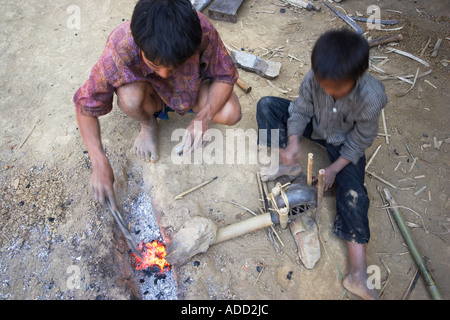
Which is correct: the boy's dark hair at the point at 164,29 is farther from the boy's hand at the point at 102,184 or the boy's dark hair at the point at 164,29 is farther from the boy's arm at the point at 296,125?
the boy's arm at the point at 296,125

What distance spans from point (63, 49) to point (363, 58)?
343 cm

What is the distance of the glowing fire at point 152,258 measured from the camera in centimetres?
262

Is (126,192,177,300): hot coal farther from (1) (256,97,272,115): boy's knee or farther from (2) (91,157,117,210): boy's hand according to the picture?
(1) (256,97,272,115): boy's knee

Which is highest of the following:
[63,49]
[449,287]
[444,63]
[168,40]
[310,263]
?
[168,40]

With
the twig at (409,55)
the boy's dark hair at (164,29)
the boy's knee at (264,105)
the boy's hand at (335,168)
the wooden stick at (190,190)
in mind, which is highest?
the boy's dark hair at (164,29)

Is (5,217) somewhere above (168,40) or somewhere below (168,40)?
below

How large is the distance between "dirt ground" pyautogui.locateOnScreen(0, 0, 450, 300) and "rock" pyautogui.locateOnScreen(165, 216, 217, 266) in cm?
13

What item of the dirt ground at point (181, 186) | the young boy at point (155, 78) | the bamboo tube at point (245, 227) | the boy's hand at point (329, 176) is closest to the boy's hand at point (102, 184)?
the young boy at point (155, 78)

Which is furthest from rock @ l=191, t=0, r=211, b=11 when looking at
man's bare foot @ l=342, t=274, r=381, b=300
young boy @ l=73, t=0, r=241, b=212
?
man's bare foot @ l=342, t=274, r=381, b=300

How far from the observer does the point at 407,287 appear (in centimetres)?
250

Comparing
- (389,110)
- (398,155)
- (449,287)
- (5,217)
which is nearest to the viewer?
(449,287)

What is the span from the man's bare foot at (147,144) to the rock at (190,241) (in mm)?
759

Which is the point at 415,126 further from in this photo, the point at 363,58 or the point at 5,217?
the point at 5,217
